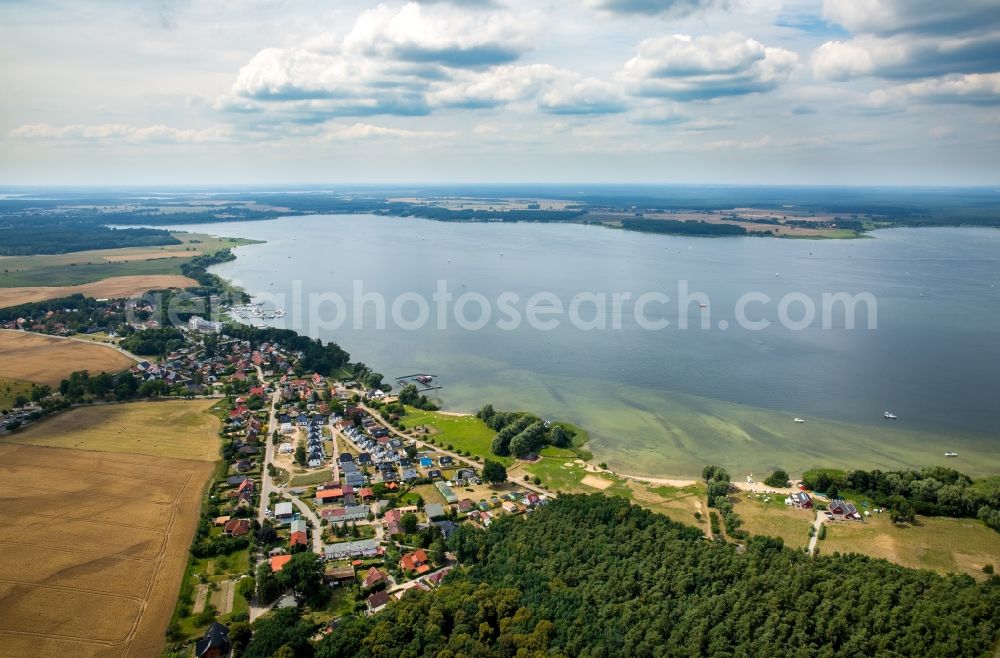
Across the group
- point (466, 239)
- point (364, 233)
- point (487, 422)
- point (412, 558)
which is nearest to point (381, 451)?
point (487, 422)

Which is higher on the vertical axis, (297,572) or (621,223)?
(621,223)

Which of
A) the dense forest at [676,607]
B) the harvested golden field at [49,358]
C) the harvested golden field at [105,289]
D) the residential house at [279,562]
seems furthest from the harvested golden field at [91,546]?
the harvested golden field at [105,289]

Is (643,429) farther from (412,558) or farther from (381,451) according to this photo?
(412,558)

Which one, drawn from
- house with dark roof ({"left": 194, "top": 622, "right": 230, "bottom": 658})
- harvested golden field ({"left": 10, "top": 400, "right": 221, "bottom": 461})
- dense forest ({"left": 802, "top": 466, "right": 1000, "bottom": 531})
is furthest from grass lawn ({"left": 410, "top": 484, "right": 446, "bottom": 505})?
dense forest ({"left": 802, "top": 466, "right": 1000, "bottom": 531})

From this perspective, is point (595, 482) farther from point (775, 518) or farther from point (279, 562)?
point (279, 562)

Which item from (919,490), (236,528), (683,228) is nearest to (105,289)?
(236,528)

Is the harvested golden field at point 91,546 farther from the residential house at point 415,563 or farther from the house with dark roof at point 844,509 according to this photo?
the house with dark roof at point 844,509
